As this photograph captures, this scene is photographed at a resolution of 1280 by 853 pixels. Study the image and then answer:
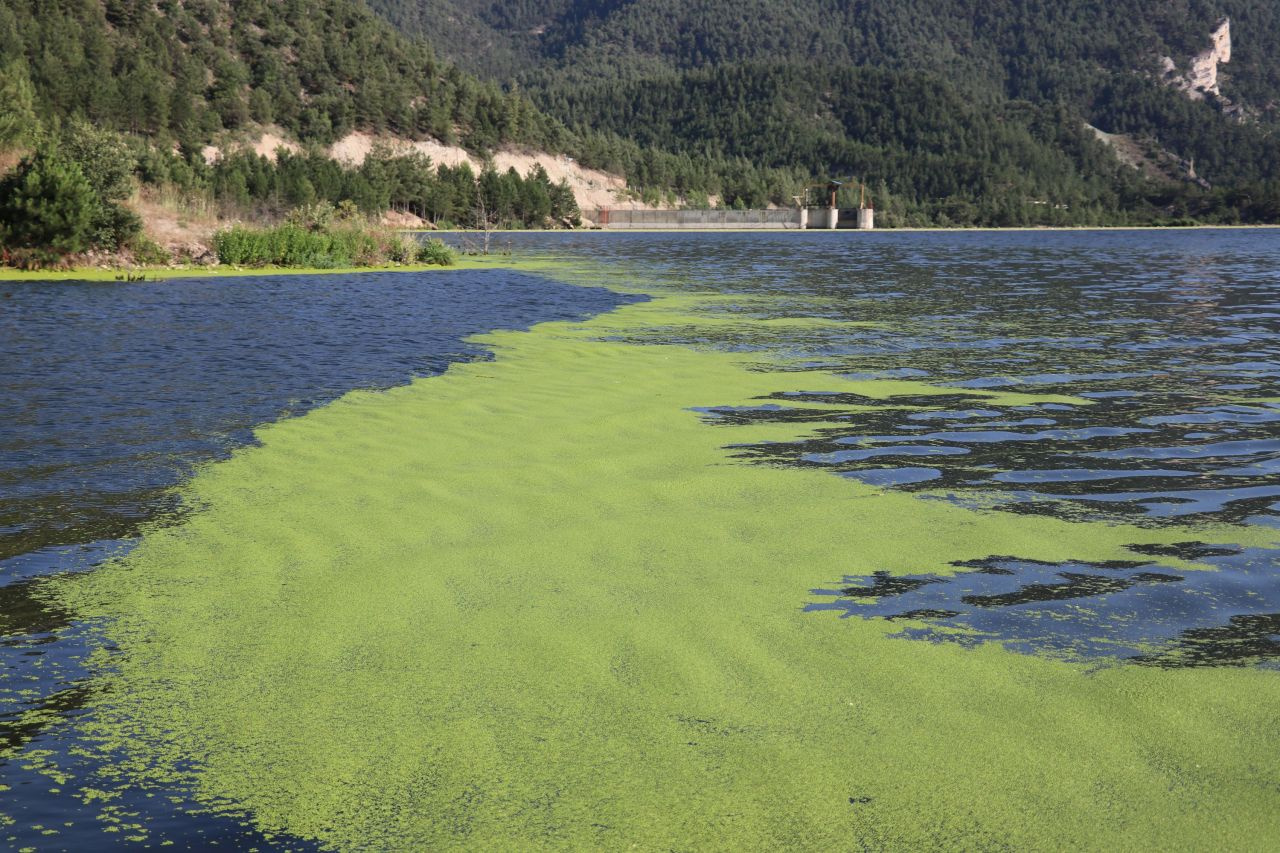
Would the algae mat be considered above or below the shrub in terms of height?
below

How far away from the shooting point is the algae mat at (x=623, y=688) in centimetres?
472

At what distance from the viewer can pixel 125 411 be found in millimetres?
13828

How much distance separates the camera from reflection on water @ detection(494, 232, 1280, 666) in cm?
700

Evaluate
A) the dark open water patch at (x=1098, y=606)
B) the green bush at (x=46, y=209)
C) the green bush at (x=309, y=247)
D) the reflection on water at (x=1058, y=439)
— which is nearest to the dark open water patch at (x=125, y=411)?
the dark open water patch at (x=1098, y=606)

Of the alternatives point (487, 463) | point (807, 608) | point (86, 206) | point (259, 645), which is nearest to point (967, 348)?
point (487, 463)

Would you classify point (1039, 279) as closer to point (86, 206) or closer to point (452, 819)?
point (86, 206)

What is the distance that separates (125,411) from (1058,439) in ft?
36.2

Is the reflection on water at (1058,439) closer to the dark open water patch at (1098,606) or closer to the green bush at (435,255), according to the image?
the dark open water patch at (1098,606)

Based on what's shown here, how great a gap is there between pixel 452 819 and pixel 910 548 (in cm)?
479

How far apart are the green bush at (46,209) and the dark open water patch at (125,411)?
4.91 meters

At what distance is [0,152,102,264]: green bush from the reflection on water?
22341 millimetres

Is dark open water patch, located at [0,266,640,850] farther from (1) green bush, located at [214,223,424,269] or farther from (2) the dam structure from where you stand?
(2) the dam structure

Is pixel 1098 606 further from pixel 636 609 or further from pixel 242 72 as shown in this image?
pixel 242 72

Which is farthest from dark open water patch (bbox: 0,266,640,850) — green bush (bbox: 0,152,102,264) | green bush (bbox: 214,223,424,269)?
green bush (bbox: 214,223,424,269)
